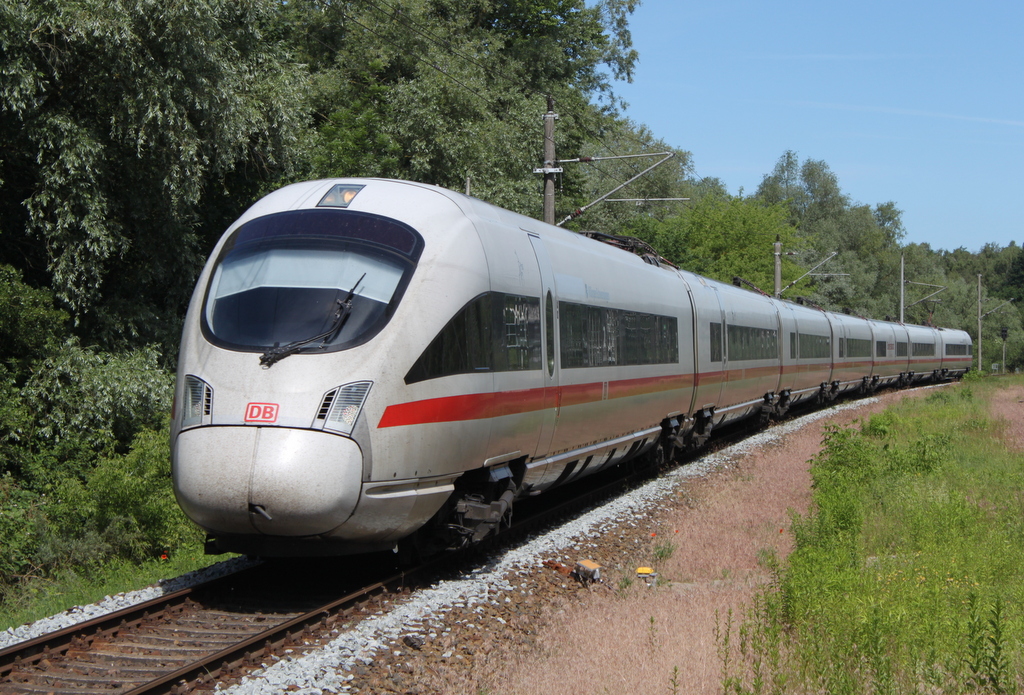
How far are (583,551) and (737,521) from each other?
2561 millimetres

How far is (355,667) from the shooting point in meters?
6.18

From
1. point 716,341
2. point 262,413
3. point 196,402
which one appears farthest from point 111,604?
point 716,341

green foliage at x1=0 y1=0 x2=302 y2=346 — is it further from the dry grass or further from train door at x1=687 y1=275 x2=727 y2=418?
the dry grass

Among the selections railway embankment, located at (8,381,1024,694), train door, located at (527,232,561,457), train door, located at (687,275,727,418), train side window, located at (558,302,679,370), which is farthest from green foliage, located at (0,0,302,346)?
railway embankment, located at (8,381,1024,694)

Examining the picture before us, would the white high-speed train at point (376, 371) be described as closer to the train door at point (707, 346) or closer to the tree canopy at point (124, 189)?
the train door at point (707, 346)

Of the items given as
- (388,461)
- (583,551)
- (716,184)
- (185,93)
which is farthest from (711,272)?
(716,184)

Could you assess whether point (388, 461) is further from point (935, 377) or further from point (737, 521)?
point (935, 377)

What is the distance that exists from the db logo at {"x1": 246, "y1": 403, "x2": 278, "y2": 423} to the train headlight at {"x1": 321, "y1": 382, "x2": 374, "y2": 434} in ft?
1.11

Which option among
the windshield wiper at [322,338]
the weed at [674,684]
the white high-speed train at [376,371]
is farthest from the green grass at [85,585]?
the weed at [674,684]

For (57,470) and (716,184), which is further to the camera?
(716,184)

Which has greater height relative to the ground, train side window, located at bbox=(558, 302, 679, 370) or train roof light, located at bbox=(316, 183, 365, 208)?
train roof light, located at bbox=(316, 183, 365, 208)

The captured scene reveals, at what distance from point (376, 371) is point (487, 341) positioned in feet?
5.17

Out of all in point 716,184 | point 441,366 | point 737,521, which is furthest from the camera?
point 716,184

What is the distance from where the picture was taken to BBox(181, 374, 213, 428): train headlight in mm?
7121
